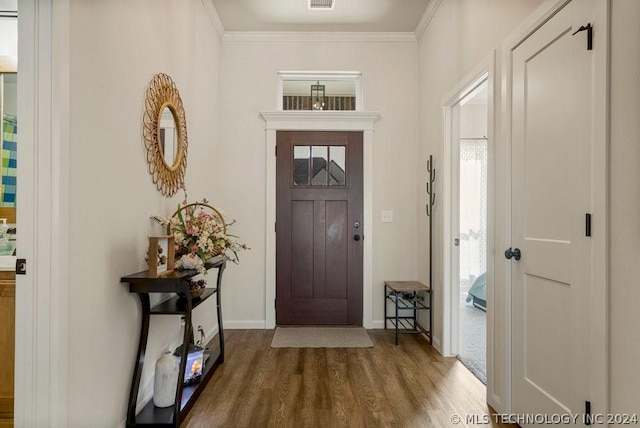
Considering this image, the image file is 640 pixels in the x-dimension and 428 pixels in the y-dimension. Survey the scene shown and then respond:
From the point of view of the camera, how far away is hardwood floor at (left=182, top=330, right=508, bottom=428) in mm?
1954

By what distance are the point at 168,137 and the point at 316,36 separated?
2.14m

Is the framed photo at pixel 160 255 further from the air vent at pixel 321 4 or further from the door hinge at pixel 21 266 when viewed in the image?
the air vent at pixel 321 4

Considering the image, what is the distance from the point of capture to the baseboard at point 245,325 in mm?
3598

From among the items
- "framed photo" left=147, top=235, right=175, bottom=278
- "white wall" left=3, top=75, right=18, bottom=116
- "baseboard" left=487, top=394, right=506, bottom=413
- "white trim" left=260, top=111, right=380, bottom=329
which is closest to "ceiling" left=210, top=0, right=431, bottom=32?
"white trim" left=260, top=111, right=380, bottom=329

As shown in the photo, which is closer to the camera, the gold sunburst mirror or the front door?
the front door

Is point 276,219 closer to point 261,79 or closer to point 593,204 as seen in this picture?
point 261,79

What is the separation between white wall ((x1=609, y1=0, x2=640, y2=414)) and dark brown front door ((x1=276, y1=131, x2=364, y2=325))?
97.6 inches

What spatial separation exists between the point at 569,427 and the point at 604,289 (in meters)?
0.67

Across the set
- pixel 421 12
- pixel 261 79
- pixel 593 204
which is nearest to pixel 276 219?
pixel 261 79

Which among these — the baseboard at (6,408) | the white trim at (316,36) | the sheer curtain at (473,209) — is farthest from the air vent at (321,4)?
the baseboard at (6,408)

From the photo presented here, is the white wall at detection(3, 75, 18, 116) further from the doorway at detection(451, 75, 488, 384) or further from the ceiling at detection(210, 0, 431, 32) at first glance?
the doorway at detection(451, 75, 488, 384)

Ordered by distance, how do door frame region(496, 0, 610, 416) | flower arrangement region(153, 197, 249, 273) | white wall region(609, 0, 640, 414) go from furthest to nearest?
flower arrangement region(153, 197, 249, 273)
door frame region(496, 0, 610, 416)
white wall region(609, 0, 640, 414)

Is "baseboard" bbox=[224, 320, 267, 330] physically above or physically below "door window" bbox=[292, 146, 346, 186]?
below

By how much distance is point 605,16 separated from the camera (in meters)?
1.29
